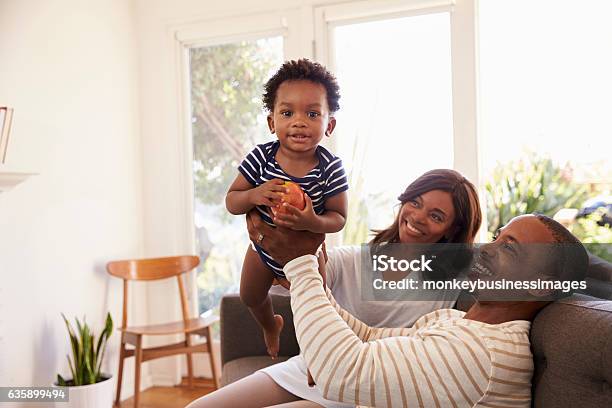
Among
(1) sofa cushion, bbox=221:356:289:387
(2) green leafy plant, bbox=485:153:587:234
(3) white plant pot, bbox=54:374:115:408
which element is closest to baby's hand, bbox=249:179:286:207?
(1) sofa cushion, bbox=221:356:289:387

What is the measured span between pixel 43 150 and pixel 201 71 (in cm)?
121

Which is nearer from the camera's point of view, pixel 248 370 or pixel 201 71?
pixel 248 370

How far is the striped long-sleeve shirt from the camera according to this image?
1229 mm

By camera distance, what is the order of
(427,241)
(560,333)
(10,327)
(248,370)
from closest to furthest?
(560,333), (427,241), (248,370), (10,327)

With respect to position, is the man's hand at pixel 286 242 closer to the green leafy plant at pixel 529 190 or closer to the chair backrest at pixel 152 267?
the chair backrest at pixel 152 267

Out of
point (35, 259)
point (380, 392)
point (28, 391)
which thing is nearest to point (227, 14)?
point (35, 259)

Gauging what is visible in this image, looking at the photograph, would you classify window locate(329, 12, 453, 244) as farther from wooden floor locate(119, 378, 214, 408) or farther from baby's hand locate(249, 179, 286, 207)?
baby's hand locate(249, 179, 286, 207)

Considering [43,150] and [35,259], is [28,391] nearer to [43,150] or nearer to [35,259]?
[35,259]

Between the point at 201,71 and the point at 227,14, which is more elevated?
the point at 227,14

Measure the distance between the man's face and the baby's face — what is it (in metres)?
0.50

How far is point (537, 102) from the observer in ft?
12.4

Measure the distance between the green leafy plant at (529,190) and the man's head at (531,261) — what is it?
2.50 m

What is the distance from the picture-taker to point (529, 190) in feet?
12.8

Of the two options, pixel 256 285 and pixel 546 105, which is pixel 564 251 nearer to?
pixel 256 285
